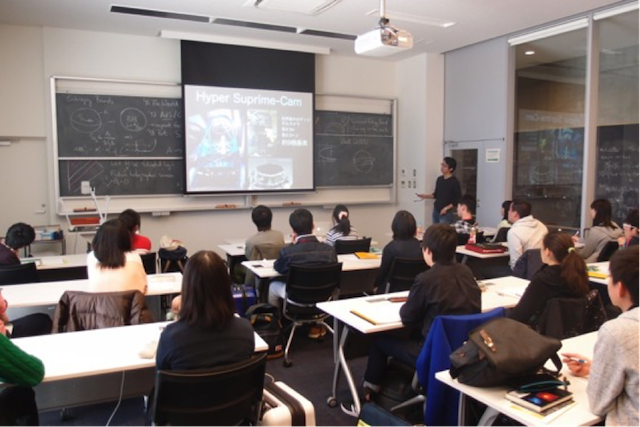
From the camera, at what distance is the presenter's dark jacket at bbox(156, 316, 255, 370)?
187 centimetres

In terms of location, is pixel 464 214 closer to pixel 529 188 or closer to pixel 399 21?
pixel 529 188

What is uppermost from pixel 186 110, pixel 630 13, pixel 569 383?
pixel 630 13

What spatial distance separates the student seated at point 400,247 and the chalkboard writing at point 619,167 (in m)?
3.18

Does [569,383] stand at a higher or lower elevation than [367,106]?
lower

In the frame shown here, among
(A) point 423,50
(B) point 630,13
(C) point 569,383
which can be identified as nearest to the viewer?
(C) point 569,383

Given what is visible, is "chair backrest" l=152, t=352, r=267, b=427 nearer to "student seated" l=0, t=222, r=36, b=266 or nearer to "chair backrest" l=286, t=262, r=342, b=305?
"chair backrest" l=286, t=262, r=342, b=305

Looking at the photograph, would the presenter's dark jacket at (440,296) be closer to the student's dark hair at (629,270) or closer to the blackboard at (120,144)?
the student's dark hair at (629,270)

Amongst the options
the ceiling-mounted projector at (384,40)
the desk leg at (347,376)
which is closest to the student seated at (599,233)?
the ceiling-mounted projector at (384,40)

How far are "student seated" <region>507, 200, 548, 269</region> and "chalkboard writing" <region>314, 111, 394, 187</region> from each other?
3532 mm

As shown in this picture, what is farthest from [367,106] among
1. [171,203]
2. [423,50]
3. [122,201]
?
[122,201]

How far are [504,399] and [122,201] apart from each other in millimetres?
5830

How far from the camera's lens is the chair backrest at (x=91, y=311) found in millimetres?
2723

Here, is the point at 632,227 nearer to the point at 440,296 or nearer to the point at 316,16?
the point at 440,296

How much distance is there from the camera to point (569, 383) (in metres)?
1.97
